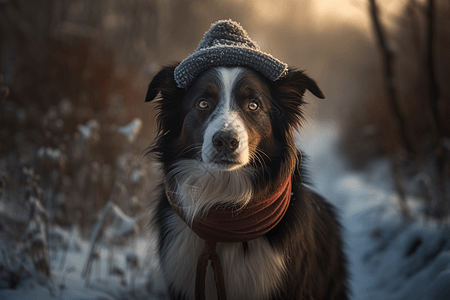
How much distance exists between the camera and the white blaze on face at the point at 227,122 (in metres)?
1.86

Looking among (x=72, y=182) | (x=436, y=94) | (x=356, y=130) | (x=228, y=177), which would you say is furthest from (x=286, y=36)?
(x=228, y=177)

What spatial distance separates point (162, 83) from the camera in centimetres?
236

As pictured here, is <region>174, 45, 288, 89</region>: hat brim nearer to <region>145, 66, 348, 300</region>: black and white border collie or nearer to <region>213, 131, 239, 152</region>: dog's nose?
<region>145, 66, 348, 300</region>: black and white border collie

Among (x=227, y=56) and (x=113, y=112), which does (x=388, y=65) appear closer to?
(x=227, y=56)

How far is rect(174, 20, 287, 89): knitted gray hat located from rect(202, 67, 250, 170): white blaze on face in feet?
0.34

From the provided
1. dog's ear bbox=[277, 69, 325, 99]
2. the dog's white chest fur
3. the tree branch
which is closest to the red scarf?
the dog's white chest fur

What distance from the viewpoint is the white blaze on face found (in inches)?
73.4

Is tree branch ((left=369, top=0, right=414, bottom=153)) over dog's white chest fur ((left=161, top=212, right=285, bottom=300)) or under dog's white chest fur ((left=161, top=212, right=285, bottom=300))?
over

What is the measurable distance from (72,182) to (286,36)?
A: 536 inches

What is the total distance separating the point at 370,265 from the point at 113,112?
5.86 m

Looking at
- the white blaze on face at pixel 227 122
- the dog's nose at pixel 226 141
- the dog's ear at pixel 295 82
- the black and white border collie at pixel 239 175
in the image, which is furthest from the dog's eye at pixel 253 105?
the dog's nose at pixel 226 141

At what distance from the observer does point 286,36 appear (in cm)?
1509

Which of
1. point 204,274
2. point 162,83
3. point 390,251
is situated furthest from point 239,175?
point 390,251

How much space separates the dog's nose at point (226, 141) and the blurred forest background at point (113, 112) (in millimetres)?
847
